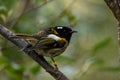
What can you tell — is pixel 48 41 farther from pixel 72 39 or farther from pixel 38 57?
pixel 72 39

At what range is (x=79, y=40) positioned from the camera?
518 cm

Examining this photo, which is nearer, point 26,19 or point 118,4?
point 118,4

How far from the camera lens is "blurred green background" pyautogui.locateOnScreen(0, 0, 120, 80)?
334cm

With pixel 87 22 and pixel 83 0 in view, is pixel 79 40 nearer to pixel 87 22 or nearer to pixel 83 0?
pixel 87 22

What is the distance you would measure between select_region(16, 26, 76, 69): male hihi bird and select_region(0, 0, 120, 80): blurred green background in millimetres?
168

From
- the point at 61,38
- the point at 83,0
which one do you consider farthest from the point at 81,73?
the point at 83,0

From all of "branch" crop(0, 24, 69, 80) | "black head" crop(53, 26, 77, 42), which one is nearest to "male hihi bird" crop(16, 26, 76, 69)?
"black head" crop(53, 26, 77, 42)

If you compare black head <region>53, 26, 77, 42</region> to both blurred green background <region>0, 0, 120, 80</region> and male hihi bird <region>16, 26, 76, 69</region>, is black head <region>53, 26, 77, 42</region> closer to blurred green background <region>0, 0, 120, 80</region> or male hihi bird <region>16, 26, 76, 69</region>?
male hihi bird <region>16, 26, 76, 69</region>

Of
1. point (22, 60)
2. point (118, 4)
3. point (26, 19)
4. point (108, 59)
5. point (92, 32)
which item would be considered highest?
point (118, 4)

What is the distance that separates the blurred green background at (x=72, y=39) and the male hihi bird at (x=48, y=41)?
0.55ft

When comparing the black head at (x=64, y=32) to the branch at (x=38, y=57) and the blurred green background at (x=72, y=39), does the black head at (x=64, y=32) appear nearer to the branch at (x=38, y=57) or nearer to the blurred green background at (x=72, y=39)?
the blurred green background at (x=72, y=39)

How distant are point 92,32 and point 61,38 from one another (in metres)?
2.14

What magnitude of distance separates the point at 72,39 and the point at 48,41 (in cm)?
185

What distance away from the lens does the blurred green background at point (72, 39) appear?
10.9ft
